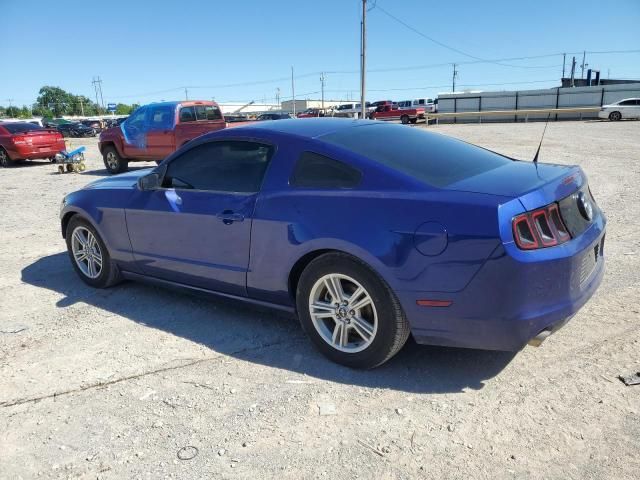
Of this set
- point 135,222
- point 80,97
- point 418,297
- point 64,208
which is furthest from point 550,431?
point 80,97

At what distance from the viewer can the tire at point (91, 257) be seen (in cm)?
474

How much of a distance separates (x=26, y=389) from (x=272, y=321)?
1736 mm

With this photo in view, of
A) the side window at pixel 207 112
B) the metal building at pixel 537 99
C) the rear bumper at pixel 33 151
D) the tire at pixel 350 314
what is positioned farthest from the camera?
the metal building at pixel 537 99

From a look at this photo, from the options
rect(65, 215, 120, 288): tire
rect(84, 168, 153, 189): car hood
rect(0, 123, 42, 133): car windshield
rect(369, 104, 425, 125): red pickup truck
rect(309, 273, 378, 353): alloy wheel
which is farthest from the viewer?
rect(369, 104, 425, 125): red pickup truck

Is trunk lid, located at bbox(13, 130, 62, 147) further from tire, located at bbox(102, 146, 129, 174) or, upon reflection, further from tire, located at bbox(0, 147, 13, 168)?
tire, located at bbox(102, 146, 129, 174)

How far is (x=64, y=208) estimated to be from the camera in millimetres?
5023

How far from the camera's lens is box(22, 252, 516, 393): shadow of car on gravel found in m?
3.14

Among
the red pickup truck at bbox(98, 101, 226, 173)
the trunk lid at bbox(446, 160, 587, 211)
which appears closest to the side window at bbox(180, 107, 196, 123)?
the red pickup truck at bbox(98, 101, 226, 173)

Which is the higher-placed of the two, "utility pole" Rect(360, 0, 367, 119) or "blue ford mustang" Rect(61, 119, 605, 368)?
"utility pole" Rect(360, 0, 367, 119)

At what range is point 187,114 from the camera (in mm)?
13141

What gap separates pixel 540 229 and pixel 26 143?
17840 millimetres

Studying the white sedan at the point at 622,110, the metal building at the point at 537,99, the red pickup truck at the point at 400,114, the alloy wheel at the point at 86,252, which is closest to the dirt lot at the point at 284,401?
the alloy wheel at the point at 86,252

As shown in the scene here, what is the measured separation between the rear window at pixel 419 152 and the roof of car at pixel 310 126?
9cm

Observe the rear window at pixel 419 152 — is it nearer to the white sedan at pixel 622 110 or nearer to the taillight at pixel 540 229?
the taillight at pixel 540 229
